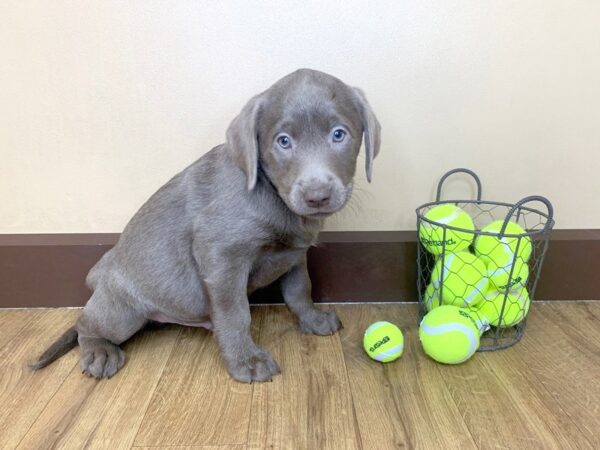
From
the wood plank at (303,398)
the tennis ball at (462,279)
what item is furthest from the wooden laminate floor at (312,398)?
the tennis ball at (462,279)

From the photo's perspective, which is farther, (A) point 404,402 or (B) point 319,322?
(B) point 319,322

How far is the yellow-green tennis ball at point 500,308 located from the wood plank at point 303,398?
636 millimetres

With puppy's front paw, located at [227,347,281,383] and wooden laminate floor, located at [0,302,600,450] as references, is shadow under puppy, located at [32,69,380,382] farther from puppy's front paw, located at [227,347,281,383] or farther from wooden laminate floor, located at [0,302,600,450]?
wooden laminate floor, located at [0,302,600,450]

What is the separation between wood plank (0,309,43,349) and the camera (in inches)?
85.6

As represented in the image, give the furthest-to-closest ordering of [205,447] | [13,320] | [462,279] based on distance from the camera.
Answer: [13,320]
[462,279]
[205,447]

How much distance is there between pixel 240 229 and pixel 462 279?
93 centimetres

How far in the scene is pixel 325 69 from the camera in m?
2.22

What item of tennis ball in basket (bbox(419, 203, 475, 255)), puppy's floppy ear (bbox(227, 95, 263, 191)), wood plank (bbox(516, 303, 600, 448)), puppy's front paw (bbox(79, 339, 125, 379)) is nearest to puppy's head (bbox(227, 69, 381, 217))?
puppy's floppy ear (bbox(227, 95, 263, 191))

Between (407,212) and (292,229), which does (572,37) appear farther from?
(292,229)

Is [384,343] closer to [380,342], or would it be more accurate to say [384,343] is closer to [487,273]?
[380,342]

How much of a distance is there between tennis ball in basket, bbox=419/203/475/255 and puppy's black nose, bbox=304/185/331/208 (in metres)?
0.65

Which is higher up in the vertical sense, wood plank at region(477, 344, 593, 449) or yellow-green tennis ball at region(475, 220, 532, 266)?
yellow-green tennis ball at region(475, 220, 532, 266)

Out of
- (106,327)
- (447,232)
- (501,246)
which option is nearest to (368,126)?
(447,232)

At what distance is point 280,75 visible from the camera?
2221 millimetres
